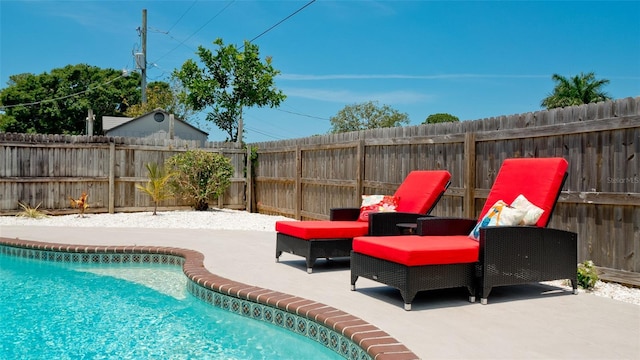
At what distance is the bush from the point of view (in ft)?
40.3

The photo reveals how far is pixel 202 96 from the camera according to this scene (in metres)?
20.1

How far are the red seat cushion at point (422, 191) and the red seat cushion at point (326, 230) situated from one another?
565 mm

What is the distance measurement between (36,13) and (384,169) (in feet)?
52.6

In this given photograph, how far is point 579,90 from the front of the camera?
99.8 feet

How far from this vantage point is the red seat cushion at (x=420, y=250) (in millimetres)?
3979

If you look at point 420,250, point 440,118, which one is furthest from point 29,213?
point 440,118

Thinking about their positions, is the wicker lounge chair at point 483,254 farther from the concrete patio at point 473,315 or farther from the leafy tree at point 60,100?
the leafy tree at point 60,100

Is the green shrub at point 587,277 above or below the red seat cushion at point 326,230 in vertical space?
below

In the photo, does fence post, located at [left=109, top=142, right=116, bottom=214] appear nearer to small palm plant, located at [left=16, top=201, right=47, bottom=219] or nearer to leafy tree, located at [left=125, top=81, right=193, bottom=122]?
small palm plant, located at [left=16, top=201, right=47, bottom=219]

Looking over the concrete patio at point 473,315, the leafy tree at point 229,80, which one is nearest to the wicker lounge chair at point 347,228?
the concrete patio at point 473,315

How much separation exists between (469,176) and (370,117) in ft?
108

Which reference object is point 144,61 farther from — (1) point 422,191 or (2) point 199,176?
(1) point 422,191

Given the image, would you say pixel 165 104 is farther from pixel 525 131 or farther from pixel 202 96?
pixel 525 131

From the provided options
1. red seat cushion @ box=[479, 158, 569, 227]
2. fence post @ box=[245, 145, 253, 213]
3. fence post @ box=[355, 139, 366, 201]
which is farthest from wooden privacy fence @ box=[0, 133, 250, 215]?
red seat cushion @ box=[479, 158, 569, 227]
